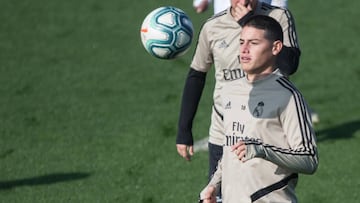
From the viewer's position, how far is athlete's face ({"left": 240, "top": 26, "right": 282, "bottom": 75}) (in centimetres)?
533

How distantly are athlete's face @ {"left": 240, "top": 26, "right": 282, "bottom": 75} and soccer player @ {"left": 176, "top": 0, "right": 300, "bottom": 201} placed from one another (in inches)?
26.7

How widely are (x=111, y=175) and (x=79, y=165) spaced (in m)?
0.50

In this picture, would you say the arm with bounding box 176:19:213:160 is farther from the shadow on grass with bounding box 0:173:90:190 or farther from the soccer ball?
the shadow on grass with bounding box 0:173:90:190

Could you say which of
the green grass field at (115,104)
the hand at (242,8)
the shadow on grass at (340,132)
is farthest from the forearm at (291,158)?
the shadow on grass at (340,132)

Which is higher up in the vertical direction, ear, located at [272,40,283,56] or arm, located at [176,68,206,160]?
ear, located at [272,40,283,56]

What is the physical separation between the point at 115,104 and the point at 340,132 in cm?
308

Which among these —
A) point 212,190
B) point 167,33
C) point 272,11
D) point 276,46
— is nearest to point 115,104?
point 167,33

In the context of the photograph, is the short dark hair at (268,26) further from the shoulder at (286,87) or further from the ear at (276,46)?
the shoulder at (286,87)

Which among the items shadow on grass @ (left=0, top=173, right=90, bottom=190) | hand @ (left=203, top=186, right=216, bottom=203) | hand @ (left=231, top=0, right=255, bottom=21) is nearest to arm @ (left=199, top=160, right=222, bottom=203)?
hand @ (left=203, top=186, right=216, bottom=203)

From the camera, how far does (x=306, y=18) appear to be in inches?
656

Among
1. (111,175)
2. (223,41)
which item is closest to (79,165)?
(111,175)

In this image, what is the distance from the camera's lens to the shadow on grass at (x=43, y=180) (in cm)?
912

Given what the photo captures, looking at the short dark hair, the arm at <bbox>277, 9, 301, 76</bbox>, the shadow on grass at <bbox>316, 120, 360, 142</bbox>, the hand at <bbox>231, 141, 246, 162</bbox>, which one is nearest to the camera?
the hand at <bbox>231, 141, 246, 162</bbox>

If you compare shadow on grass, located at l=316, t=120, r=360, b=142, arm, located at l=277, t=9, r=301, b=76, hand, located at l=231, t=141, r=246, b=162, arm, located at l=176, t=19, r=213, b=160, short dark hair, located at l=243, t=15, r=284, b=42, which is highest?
short dark hair, located at l=243, t=15, r=284, b=42
